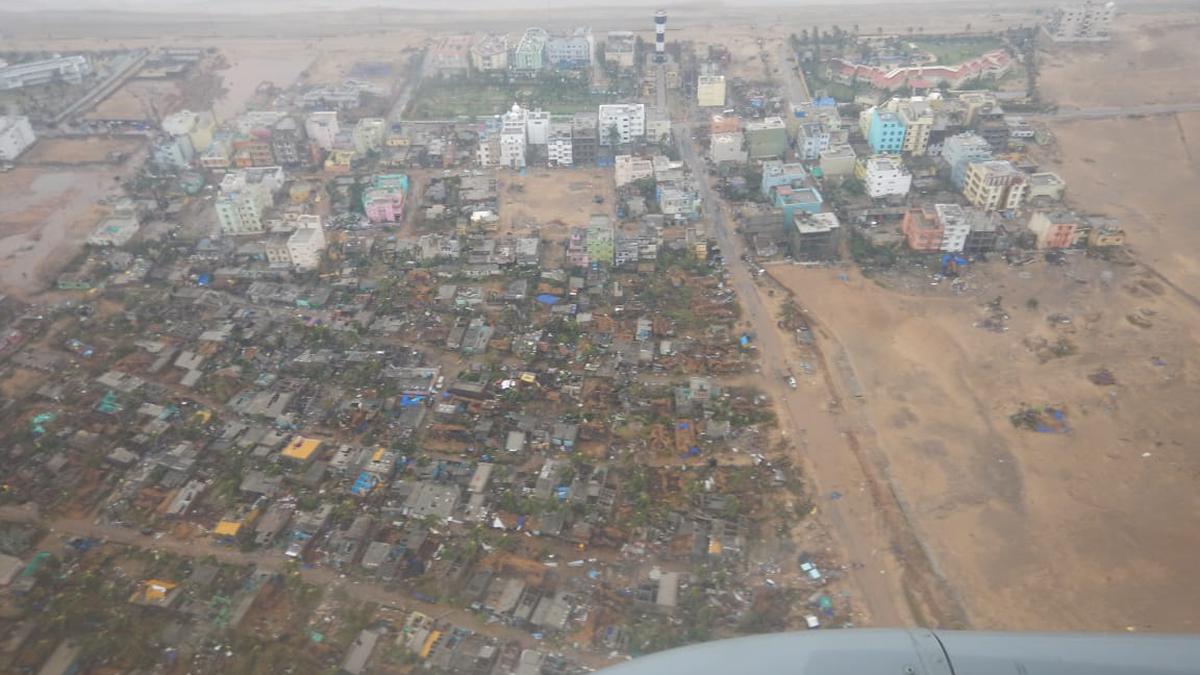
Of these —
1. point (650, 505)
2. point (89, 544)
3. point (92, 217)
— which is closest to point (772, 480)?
point (650, 505)

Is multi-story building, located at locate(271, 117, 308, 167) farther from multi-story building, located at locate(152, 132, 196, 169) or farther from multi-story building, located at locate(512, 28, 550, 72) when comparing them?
multi-story building, located at locate(512, 28, 550, 72)

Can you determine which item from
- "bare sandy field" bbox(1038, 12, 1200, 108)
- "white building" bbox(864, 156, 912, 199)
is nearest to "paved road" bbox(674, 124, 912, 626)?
"white building" bbox(864, 156, 912, 199)

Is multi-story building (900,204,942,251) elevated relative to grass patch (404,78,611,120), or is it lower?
lower

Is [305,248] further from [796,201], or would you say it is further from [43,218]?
[796,201]

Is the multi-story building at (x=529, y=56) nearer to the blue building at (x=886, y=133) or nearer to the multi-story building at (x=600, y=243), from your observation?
the blue building at (x=886, y=133)

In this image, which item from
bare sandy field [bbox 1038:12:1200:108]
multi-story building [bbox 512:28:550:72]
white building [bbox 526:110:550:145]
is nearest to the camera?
white building [bbox 526:110:550:145]
